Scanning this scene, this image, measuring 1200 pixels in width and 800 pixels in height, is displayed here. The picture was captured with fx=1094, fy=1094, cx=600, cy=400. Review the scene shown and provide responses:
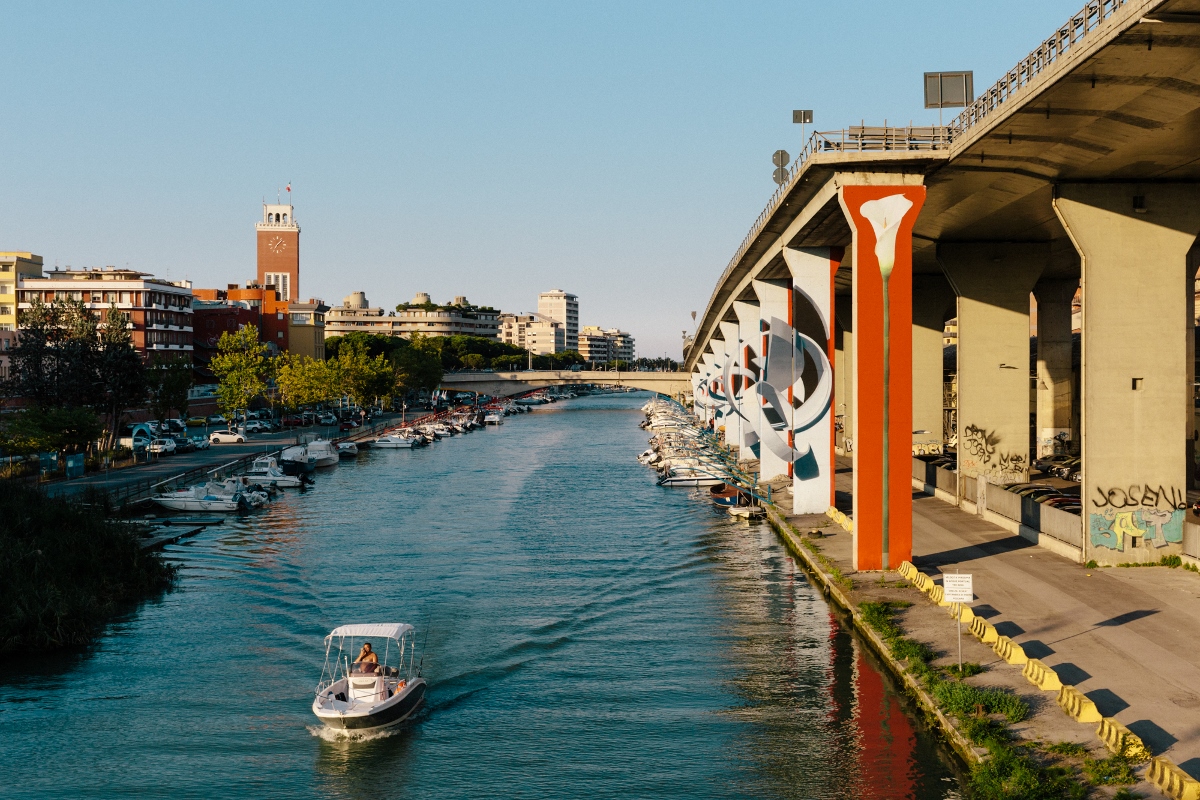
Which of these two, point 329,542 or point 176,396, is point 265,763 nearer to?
point 329,542

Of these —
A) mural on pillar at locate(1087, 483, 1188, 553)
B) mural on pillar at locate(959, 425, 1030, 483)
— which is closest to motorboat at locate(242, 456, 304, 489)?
mural on pillar at locate(959, 425, 1030, 483)

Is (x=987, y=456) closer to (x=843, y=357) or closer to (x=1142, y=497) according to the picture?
(x=1142, y=497)

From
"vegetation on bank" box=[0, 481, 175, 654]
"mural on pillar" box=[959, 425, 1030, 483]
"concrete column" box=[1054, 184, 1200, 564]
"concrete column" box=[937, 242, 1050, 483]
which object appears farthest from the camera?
"mural on pillar" box=[959, 425, 1030, 483]

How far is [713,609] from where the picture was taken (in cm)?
3344

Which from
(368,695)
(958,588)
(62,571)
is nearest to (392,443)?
(62,571)

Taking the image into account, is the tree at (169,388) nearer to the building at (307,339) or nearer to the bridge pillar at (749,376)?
the bridge pillar at (749,376)

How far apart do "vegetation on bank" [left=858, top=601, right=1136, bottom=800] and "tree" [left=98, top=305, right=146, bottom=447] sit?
62.5 m

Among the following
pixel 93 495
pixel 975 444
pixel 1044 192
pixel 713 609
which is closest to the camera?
pixel 713 609

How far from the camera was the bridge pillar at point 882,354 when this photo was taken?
3356cm

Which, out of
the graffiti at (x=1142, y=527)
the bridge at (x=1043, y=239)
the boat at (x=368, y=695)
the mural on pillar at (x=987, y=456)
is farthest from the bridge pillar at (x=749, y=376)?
the boat at (x=368, y=695)

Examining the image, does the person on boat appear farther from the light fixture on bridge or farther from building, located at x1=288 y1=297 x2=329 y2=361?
building, located at x1=288 y1=297 x2=329 y2=361

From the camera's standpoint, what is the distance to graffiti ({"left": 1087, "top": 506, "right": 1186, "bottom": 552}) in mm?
32500

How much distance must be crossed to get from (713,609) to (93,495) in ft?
89.9

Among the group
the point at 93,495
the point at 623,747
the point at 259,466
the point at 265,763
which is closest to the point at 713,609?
the point at 623,747
